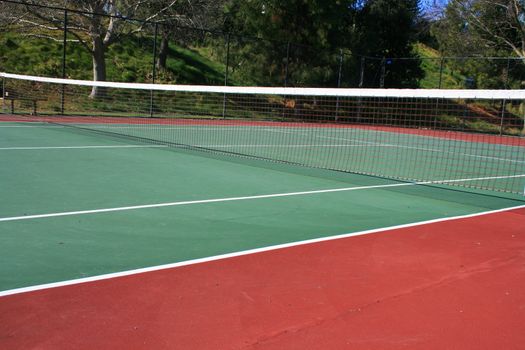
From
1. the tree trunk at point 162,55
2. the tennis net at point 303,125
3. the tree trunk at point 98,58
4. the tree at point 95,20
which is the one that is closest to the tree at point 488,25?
the tennis net at point 303,125

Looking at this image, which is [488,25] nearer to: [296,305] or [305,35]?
[305,35]

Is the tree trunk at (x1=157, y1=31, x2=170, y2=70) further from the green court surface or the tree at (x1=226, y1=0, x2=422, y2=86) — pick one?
the green court surface

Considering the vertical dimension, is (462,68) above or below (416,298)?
above

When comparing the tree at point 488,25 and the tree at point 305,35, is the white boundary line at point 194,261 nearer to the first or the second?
the tree at point 305,35

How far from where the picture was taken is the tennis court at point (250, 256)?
3.25m

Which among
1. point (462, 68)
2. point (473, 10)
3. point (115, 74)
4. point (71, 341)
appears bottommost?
point (71, 341)

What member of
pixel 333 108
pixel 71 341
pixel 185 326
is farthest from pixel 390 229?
pixel 333 108

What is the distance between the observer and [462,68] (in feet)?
113

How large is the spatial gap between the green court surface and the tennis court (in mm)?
25

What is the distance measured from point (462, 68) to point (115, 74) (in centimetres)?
2097

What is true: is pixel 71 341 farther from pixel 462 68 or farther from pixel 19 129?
pixel 462 68

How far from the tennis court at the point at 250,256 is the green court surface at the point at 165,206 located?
3cm

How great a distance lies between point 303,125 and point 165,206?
18656 mm

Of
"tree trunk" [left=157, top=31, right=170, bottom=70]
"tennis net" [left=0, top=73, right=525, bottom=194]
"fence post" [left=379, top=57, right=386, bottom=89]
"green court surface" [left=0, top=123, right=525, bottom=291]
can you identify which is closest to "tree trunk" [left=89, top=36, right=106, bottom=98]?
"tennis net" [left=0, top=73, right=525, bottom=194]
